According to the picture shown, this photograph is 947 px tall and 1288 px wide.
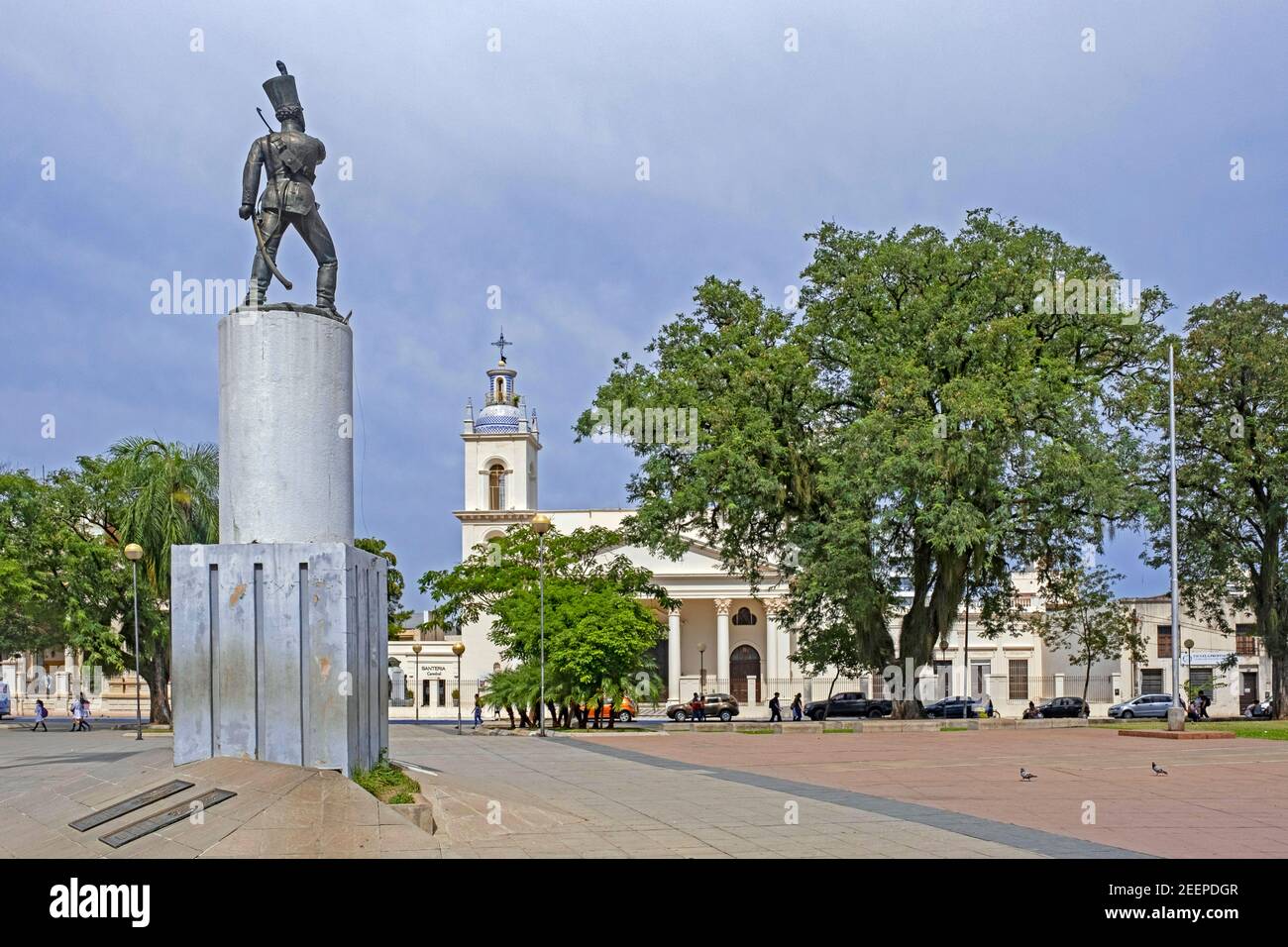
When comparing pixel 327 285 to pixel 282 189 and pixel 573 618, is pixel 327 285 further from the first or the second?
pixel 573 618

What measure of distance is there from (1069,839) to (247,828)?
678 cm

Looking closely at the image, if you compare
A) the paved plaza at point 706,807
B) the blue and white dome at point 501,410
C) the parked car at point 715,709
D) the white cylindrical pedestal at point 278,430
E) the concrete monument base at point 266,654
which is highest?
the blue and white dome at point 501,410

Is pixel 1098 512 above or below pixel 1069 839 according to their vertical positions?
above

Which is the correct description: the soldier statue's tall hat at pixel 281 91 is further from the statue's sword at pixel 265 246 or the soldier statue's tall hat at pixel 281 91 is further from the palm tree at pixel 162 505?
the palm tree at pixel 162 505

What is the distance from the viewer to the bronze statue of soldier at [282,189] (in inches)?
512

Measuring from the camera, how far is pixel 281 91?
13281mm

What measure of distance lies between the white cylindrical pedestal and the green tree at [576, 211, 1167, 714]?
66.1 feet

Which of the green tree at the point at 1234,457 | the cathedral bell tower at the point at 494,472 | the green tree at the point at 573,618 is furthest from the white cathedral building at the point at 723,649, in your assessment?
the green tree at the point at 1234,457

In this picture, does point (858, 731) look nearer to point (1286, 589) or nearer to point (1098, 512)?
point (1098, 512)

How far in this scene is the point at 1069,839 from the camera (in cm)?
1151

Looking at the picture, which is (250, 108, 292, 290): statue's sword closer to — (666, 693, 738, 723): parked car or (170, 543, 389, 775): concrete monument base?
(170, 543, 389, 775): concrete monument base

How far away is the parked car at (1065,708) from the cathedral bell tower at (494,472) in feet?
113

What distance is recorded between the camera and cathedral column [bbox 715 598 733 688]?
236 ft
